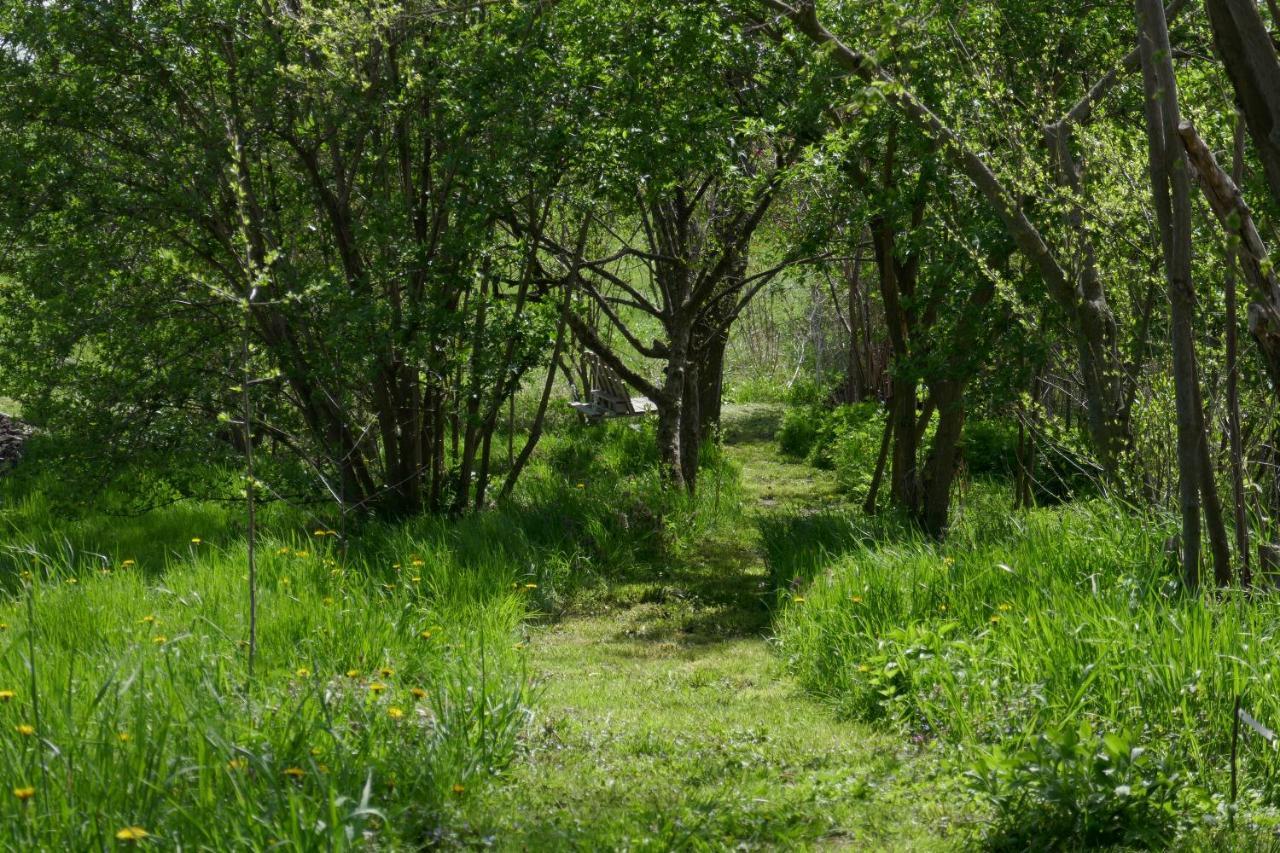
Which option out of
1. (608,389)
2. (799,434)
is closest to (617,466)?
(799,434)

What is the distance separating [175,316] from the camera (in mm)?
8641

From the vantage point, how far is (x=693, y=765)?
462 cm

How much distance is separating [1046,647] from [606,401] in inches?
469

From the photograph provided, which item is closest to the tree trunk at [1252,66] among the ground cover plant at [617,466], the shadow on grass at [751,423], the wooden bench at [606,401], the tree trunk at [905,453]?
the ground cover plant at [617,466]

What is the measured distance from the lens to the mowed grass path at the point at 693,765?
12.9 feet

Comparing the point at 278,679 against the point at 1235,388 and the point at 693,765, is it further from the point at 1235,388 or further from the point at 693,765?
the point at 1235,388

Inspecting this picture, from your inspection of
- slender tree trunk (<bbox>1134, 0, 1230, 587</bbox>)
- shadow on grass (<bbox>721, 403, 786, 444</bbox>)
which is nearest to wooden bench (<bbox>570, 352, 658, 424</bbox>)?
shadow on grass (<bbox>721, 403, 786, 444</bbox>)

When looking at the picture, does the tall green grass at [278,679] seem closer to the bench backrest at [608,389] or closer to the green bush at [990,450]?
the green bush at [990,450]

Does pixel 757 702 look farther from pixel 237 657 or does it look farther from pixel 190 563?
pixel 190 563

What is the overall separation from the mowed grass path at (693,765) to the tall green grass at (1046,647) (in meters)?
0.22

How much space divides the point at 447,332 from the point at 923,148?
328 cm

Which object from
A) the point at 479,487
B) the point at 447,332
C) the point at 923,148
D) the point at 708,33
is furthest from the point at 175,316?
the point at 923,148

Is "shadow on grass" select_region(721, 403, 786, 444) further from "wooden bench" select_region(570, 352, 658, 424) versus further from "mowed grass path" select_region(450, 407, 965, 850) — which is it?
"mowed grass path" select_region(450, 407, 965, 850)

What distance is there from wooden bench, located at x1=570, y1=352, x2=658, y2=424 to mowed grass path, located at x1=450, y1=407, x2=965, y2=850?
8.33 m
